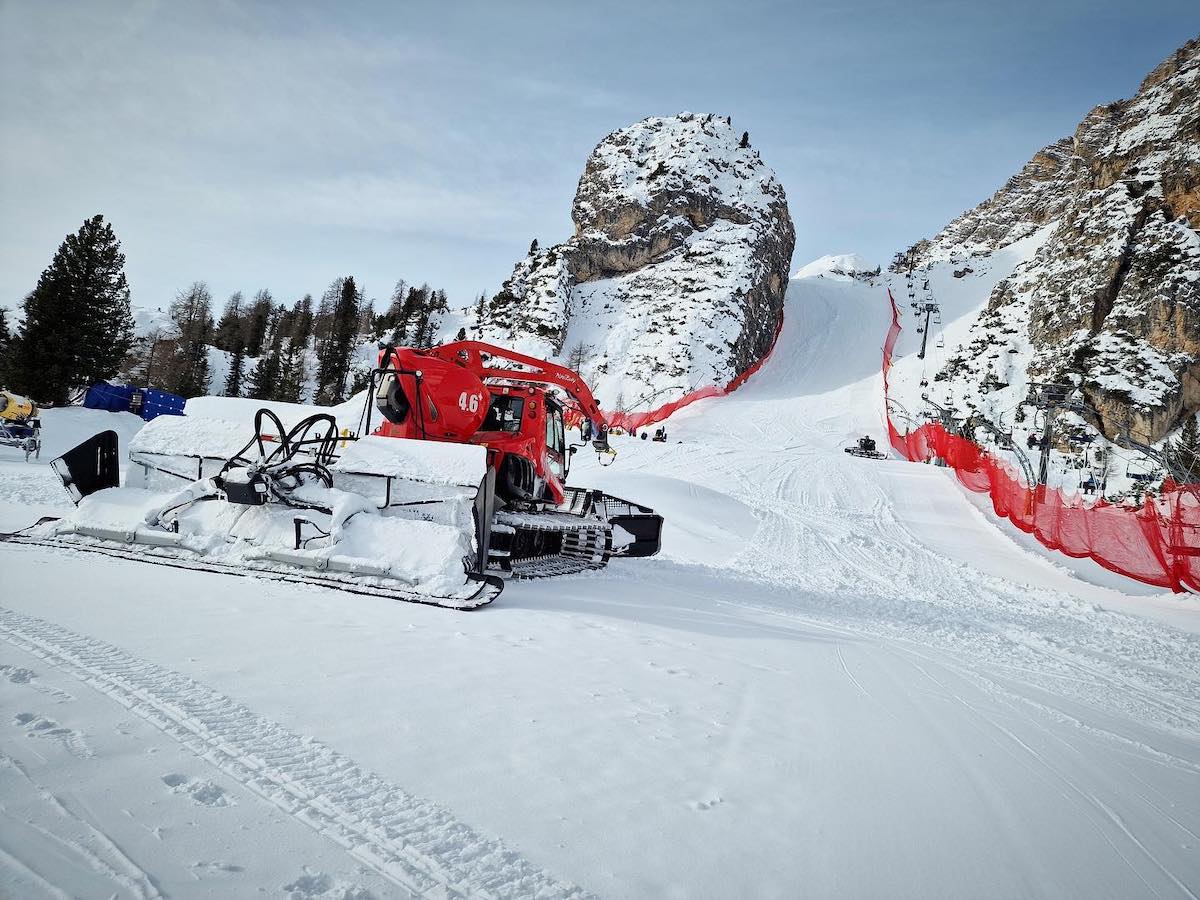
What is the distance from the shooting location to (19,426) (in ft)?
50.4

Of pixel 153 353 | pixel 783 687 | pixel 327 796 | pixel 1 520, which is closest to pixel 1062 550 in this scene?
pixel 783 687

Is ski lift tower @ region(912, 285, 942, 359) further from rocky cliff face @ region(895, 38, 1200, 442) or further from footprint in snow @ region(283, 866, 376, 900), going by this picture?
footprint in snow @ region(283, 866, 376, 900)

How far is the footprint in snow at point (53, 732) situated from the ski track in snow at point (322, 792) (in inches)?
9.2

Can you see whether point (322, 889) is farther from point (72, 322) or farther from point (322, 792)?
point (72, 322)

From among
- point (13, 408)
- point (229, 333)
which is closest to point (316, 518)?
point (13, 408)

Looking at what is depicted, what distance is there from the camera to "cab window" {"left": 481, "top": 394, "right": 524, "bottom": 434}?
7.98 m

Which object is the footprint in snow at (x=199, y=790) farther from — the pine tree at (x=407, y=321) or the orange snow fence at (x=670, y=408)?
the pine tree at (x=407, y=321)

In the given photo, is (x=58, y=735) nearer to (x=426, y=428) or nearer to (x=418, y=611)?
(x=418, y=611)

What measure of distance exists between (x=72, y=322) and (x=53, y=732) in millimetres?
30293

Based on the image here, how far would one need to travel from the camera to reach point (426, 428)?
23.7 ft

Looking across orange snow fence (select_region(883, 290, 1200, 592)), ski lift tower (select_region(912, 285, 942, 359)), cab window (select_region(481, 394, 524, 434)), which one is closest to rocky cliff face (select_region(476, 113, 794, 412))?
ski lift tower (select_region(912, 285, 942, 359))

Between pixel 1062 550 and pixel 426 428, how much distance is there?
12345 millimetres

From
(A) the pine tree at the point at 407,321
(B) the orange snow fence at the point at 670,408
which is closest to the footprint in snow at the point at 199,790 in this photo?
(B) the orange snow fence at the point at 670,408

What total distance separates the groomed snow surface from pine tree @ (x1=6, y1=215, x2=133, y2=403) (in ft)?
85.7
